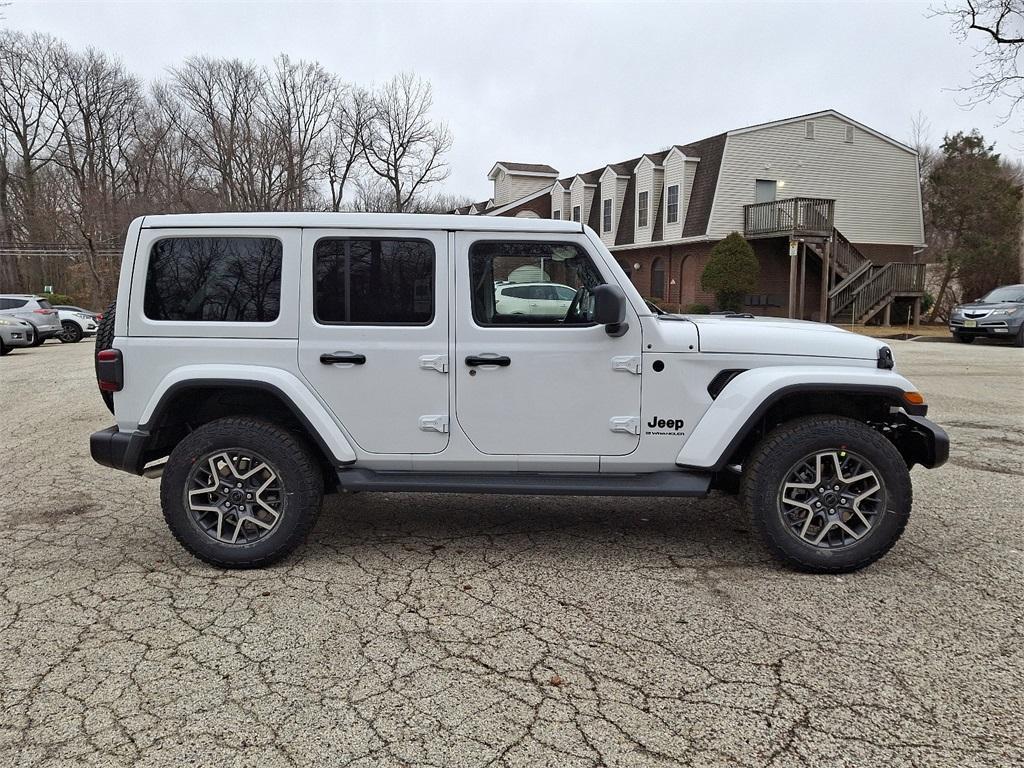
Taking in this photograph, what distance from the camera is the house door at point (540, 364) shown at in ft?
12.8

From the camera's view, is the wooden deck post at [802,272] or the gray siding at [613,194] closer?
the wooden deck post at [802,272]

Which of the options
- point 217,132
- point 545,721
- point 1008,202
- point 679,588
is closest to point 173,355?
point 545,721

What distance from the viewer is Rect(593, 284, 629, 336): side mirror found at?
3670 mm

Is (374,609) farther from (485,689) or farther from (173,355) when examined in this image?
(173,355)

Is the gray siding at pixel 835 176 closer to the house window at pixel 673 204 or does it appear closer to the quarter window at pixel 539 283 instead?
the house window at pixel 673 204

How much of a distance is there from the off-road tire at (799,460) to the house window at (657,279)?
29718 mm

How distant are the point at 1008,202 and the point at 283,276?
2994cm

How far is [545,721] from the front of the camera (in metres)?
2.58

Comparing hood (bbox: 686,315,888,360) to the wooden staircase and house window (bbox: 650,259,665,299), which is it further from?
house window (bbox: 650,259,665,299)

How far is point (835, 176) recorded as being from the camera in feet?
96.1

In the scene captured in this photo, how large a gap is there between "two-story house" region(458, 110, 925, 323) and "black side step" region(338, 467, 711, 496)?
23714 mm

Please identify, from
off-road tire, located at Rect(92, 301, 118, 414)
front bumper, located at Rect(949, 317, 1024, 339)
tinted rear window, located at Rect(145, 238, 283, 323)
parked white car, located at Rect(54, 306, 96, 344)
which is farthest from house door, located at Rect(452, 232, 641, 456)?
parked white car, located at Rect(54, 306, 96, 344)

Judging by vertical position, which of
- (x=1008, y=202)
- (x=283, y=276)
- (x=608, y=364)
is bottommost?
(x=608, y=364)

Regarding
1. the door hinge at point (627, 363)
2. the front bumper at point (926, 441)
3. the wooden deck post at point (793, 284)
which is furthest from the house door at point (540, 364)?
the wooden deck post at point (793, 284)
